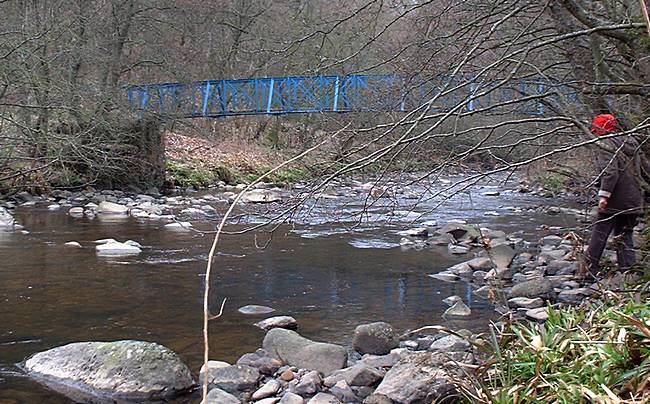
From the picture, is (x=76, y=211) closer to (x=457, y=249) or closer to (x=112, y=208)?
(x=112, y=208)

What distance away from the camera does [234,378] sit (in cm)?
448

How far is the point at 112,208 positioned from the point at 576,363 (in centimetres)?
1218

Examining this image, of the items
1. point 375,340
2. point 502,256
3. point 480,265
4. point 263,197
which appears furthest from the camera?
point 263,197

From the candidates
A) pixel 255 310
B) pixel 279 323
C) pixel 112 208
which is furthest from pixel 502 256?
pixel 112 208

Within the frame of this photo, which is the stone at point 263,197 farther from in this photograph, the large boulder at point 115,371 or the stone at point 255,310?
the large boulder at point 115,371

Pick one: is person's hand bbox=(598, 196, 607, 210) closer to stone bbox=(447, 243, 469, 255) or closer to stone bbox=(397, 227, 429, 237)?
stone bbox=(447, 243, 469, 255)

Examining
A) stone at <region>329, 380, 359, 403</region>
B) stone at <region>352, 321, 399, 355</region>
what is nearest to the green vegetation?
stone at <region>352, 321, 399, 355</region>

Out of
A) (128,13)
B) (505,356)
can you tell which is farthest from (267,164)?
(505,356)

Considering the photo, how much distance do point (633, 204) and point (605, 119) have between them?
1695mm

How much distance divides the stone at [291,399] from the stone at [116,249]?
17.9 feet

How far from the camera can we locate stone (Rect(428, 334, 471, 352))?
191 inches

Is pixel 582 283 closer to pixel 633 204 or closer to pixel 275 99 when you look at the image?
pixel 633 204

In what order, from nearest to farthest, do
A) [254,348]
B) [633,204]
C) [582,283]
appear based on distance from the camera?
1. [254,348]
2. [633,204]
3. [582,283]

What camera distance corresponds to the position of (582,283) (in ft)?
23.2
